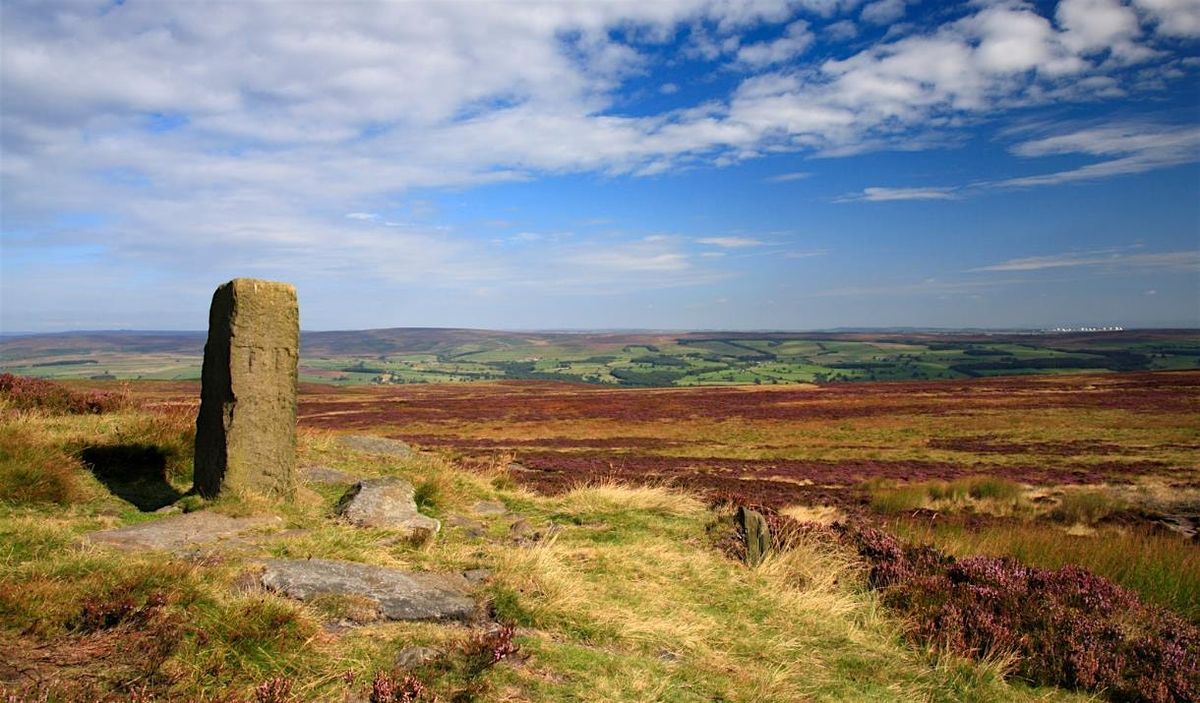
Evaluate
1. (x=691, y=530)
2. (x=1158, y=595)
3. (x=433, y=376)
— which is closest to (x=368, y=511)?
(x=691, y=530)

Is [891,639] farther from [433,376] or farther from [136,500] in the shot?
[433,376]

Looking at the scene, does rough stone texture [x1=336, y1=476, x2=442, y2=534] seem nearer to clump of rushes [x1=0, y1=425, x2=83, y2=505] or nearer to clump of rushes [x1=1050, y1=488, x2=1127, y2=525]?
clump of rushes [x1=0, y1=425, x2=83, y2=505]

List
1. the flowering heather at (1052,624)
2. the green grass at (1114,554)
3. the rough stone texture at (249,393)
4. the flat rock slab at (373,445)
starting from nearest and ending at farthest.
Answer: the flowering heather at (1052,624)
the rough stone texture at (249,393)
the green grass at (1114,554)
the flat rock slab at (373,445)

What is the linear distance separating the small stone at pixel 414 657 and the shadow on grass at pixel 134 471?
5.95m

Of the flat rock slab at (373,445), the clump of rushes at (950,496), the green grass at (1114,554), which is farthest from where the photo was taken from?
the clump of rushes at (950,496)

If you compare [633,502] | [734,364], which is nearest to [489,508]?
[633,502]

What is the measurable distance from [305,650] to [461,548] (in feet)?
11.4

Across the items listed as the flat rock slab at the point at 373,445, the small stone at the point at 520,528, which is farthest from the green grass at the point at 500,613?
the flat rock slab at the point at 373,445

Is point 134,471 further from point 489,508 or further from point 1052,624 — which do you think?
point 1052,624

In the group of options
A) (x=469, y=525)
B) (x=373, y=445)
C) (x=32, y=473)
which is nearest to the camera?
(x=32, y=473)

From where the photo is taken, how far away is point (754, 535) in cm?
912

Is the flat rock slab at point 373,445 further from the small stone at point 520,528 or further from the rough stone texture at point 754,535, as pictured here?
the rough stone texture at point 754,535

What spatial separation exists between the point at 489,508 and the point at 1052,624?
7.89 meters

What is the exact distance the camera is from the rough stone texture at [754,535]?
344 inches
